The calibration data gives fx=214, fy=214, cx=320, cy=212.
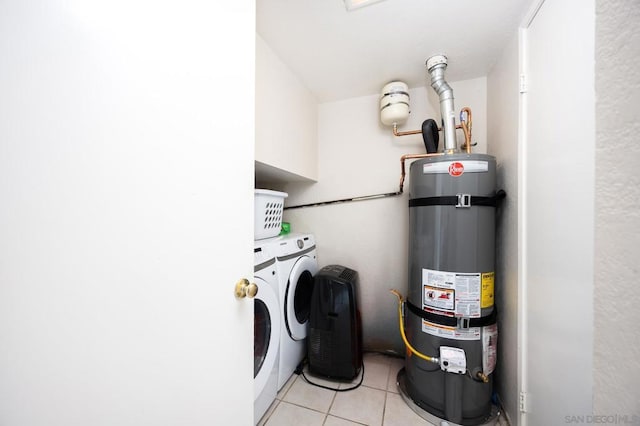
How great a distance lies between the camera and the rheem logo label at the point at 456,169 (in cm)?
106

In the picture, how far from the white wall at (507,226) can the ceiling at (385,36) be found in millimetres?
155

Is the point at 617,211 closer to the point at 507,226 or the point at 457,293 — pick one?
the point at 457,293

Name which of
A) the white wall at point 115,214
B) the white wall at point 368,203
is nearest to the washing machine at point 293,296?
the white wall at point 368,203

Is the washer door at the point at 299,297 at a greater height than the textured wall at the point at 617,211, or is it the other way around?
the textured wall at the point at 617,211

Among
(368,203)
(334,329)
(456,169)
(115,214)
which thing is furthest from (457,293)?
(115,214)

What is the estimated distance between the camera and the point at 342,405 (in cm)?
118

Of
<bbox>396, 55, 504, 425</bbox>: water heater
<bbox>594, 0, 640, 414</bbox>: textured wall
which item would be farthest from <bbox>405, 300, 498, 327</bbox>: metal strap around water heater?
<bbox>594, 0, 640, 414</bbox>: textured wall

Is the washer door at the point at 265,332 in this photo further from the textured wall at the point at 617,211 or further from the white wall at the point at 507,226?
the white wall at the point at 507,226

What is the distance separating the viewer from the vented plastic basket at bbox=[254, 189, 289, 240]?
48.2 inches

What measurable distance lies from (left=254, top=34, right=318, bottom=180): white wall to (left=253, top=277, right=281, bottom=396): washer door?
707 millimetres

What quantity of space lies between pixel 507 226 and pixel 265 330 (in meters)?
1.40

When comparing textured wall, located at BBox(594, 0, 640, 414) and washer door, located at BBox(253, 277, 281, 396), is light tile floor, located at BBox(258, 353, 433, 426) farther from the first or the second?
textured wall, located at BBox(594, 0, 640, 414)

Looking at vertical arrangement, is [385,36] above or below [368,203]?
above

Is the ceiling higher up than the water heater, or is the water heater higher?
the ceiling
